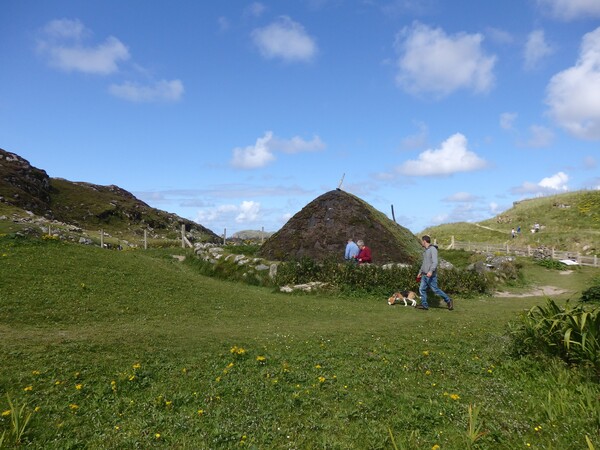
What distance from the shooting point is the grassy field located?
18.3 feet

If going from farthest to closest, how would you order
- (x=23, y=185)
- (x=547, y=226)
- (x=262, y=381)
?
(x=23, y=185) → (x=547, y=226) → (x=262, y=381)

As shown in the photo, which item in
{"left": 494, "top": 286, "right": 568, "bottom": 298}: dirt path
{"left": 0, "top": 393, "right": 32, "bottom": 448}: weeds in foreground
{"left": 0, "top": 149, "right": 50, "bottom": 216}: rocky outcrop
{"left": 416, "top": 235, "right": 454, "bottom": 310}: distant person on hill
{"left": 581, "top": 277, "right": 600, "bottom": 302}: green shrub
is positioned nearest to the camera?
{"left": 0, "top": 393, "right": 32, "bottom": 448}: weeds in foreground

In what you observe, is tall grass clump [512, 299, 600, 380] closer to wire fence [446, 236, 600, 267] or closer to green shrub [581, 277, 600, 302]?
green shrub [581, 277, 600, 302]

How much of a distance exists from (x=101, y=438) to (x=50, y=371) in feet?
8.33

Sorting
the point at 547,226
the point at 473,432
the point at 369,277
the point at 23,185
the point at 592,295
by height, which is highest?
the point at 23,185

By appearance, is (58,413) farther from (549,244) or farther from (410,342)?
(549,244)

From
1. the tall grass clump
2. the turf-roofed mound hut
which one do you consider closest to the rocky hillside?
the turf-roofed mound hut

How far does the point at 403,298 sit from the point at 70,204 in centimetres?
8967

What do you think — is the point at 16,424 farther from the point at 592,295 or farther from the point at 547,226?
the point at 547,226

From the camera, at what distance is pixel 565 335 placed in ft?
24.3

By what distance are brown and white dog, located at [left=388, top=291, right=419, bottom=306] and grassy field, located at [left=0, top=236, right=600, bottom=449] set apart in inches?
131

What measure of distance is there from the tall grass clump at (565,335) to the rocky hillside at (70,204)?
64.4 metres

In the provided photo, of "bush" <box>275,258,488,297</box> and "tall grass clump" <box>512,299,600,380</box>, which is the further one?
"bush" <box>275,258,488,297</box>

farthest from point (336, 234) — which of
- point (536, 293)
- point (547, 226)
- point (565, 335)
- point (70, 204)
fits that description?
point (70, 204)
